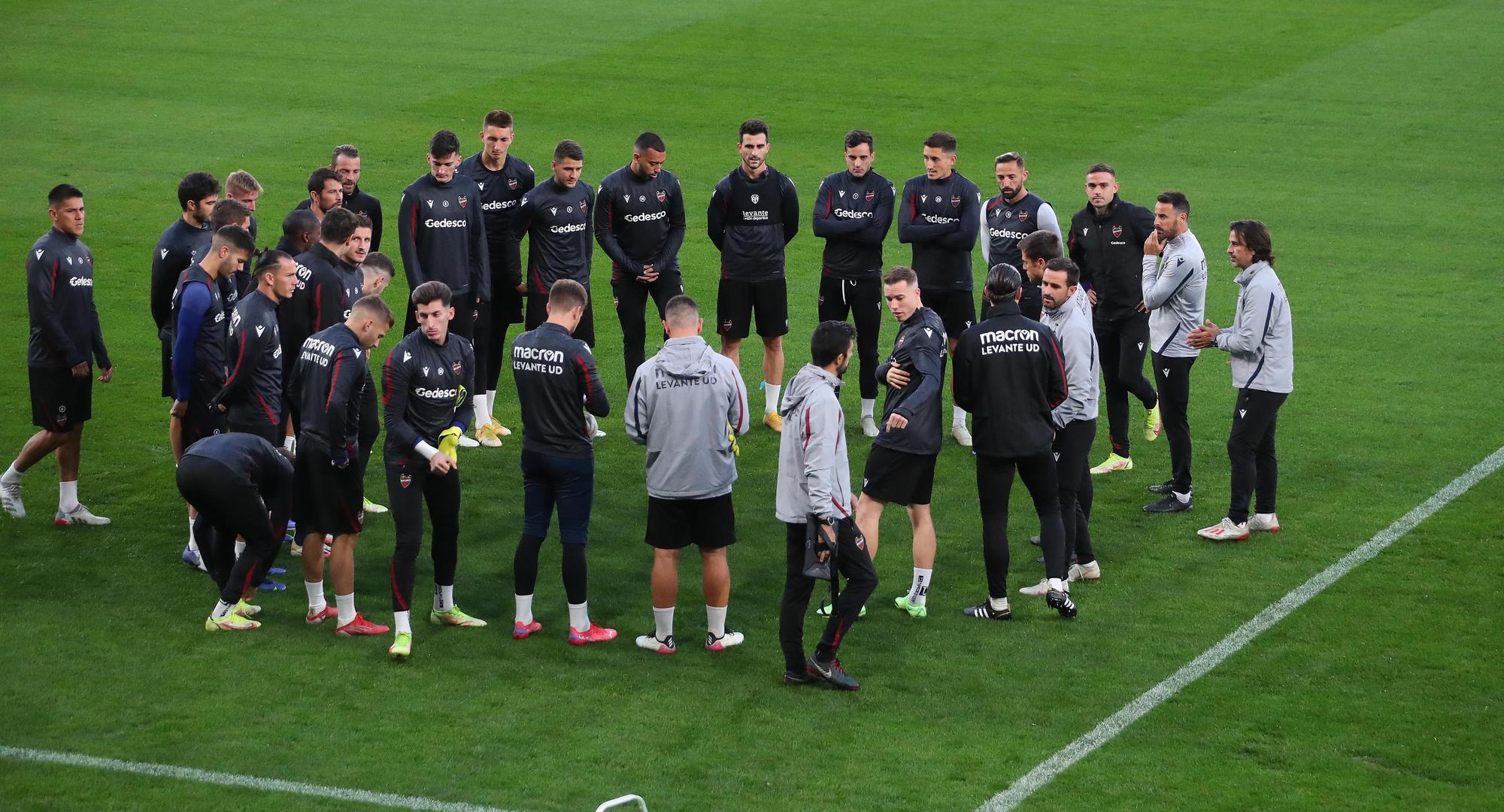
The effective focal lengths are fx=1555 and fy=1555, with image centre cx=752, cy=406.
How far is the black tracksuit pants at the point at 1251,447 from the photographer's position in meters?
10.3

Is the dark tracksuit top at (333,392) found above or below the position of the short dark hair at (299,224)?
below

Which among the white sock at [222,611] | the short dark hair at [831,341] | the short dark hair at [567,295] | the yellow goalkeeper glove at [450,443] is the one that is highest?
the short dark hair at [567,295]

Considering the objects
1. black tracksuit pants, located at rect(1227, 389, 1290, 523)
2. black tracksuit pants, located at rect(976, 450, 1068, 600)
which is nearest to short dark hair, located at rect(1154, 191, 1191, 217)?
black tracksuit pants, located at rect(1227, 389, 1290, 523)

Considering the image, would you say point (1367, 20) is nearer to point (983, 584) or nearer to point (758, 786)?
point (983, 584)

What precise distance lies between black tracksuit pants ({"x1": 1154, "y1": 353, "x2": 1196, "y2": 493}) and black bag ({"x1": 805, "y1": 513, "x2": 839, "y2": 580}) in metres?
3.86

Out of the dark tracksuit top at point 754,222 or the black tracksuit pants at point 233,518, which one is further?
the dark tracksuit top at point 754,222

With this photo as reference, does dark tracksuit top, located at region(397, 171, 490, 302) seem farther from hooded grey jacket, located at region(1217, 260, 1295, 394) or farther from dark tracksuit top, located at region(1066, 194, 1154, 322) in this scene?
hooded grey jacket, located at region(1217, 260, 1295, 394)

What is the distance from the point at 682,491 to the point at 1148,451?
524 centimetres

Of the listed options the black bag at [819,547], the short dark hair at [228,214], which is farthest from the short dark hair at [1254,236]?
the short dark hair at [228,214]

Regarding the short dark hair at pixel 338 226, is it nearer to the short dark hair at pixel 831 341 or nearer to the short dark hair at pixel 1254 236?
the short dark hair at pixel 831 341

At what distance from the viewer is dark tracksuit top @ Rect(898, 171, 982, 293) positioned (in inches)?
479

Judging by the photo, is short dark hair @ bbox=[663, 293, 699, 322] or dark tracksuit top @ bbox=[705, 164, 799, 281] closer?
short dark hair @ bbox=[663, 293, 699, 322]

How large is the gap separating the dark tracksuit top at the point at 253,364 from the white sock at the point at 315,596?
1016 mm

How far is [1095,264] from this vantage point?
11781mm
